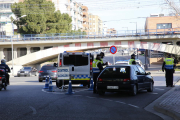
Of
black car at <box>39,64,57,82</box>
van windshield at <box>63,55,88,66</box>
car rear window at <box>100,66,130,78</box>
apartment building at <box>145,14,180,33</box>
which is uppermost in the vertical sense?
apartment building at <box>145,14,180,33</box>

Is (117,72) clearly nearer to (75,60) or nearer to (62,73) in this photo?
(62,73)

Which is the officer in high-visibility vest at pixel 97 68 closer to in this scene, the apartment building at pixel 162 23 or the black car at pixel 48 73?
the black car at pixel 48 73

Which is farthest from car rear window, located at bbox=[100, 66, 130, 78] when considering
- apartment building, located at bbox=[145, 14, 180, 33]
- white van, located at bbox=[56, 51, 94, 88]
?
apartment building, located at bbox=[145, 14, 180, 33]

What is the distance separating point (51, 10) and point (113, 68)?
6175 cm

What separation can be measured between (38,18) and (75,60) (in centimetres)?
5118

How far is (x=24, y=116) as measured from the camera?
8.86 metres

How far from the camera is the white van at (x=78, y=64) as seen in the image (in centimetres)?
1917

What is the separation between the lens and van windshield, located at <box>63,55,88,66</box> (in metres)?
19.5

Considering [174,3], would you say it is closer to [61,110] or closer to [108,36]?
[108,36]

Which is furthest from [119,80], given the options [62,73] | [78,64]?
[78,64]

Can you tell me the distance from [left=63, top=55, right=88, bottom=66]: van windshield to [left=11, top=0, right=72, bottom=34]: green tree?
165 ft

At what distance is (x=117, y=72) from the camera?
1420 cm

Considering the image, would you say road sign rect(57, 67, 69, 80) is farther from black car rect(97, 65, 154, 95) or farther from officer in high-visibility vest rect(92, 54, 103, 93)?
black car rect(97, 65, 154, 95)

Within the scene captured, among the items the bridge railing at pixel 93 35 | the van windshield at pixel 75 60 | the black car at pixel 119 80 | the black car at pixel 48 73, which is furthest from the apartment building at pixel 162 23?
the black car at pixel 119 80
